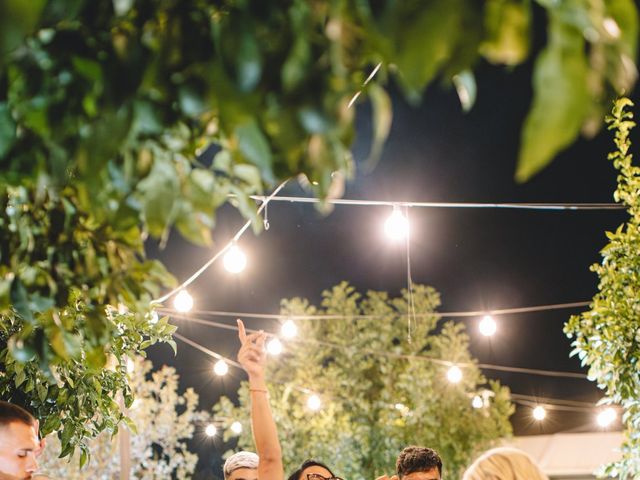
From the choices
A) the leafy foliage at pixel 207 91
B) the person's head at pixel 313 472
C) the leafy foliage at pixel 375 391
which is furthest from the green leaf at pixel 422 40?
the leafy foliage at pixel 375 391

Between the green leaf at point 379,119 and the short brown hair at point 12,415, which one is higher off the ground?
the short brown hair at point 12,415

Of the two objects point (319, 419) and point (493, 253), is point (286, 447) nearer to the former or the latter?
point (319, 419)

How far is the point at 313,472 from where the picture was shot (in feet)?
14.3

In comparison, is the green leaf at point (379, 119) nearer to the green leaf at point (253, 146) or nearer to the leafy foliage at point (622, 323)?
the green leaf at point (253, 146)

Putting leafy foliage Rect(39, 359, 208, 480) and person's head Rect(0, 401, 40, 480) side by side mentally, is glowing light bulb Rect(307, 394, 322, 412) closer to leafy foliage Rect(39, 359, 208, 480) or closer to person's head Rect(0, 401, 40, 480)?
leafy foliage Rect(39, 359, 208, 480)

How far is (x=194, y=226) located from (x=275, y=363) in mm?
18002

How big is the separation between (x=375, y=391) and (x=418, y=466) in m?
13.9

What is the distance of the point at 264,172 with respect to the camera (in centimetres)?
108

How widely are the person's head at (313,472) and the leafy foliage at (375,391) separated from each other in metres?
12.0

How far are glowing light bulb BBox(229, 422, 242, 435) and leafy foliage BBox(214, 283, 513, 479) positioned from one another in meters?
0.41

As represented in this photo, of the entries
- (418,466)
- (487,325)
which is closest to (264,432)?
(418,466)

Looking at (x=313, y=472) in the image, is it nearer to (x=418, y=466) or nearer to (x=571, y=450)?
(x=418, y=466)

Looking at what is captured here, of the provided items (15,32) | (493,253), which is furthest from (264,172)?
(493,253)

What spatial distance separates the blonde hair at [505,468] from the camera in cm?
280
